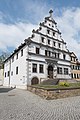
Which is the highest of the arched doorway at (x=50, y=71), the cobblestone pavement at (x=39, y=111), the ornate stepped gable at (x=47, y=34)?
the ornate stepped gable at (x=47, y=34)

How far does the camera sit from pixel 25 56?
23.9m

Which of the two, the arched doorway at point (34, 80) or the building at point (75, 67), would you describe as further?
the building at point (75, 67)

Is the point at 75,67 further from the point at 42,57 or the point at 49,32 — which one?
the point at 42,57

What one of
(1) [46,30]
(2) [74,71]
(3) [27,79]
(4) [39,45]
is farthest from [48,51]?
(2) [74,71]

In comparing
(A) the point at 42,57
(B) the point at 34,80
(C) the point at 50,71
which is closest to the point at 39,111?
(B) the point at 34,80

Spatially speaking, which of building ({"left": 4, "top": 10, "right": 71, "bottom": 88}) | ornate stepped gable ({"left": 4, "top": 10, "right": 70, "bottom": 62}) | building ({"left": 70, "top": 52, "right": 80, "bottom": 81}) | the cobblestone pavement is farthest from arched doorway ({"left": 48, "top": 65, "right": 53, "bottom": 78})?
the cobblestone pavement

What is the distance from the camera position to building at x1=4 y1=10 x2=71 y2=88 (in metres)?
23.8

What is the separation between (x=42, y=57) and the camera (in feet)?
85.0

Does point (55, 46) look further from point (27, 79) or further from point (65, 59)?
point (27, 79)

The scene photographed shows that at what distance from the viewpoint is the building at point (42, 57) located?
2383 cm

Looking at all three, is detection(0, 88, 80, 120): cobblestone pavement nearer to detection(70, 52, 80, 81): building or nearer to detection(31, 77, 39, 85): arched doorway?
detection(31, 77, 39, 85): arched doorway

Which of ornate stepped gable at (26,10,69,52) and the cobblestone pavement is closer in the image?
the cobblestone pavement

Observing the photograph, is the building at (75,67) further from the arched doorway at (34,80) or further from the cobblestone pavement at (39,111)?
the cobblestone pavement at (39,111)

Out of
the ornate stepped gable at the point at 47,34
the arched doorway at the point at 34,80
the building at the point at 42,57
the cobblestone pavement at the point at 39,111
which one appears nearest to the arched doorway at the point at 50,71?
the building at the point at 42,57
